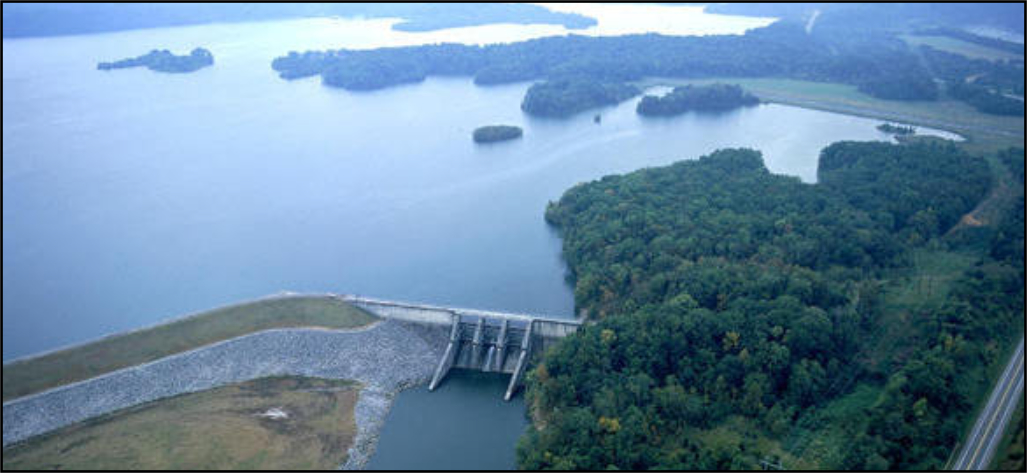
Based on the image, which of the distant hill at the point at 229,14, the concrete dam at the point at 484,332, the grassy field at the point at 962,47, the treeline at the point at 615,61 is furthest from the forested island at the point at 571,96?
the distant hill at the point at 229,14

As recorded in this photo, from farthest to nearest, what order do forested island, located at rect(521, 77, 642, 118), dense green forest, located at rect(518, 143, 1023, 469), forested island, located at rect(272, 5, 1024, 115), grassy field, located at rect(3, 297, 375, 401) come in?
1. forested island, located at rect(272, 5, 1024, 115)
2. forested island, located at rect(521, 77, 642, 118)
3. grassy field, located at rect(3, 297, 375, 401)
4. dense green forest, located at rect(518, 143, 1023, 469)

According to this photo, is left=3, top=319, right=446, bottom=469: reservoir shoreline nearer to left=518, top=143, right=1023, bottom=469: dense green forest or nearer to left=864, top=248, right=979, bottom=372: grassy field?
left=518, top=143, right=1023, bottom=469: dense green forest

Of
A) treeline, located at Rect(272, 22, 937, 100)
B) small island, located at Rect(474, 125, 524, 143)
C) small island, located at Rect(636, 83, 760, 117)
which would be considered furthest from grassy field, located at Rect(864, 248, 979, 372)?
treeline, located at Rect(272, 22, 937, 100)

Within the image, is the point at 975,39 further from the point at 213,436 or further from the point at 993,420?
the point at 213,436

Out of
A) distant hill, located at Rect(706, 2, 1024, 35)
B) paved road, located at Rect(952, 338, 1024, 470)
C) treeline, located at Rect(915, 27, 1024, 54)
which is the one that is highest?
distant hill, located at Rect(706, 2, 1024, 35)

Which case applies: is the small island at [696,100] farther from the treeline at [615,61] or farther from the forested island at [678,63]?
the treeline at [615,61]
